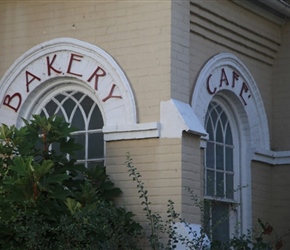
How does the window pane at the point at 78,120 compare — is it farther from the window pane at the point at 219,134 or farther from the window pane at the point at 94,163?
the window pane at the point at 219,134

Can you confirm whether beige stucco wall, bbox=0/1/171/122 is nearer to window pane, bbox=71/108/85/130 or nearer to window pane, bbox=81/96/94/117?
window pane, bbox=81/96/94/117

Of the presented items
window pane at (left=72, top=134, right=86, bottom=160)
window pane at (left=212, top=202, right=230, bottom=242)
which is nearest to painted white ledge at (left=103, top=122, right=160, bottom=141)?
window pane at (left=72, top=134, right=86, bottom=160)

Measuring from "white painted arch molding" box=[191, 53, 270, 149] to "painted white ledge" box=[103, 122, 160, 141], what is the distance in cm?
96

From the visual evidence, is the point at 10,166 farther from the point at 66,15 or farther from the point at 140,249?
the point at 66,15

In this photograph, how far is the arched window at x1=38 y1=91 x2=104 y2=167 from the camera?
42.2 feet

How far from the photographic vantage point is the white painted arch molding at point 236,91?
13078 mm

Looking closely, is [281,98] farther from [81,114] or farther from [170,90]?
[81,114]

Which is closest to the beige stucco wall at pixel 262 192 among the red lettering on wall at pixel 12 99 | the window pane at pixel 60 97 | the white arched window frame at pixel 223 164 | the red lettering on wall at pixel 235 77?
the white arched window frame at pixel 223 164

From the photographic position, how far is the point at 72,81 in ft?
42.8

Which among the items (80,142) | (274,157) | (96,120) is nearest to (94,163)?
(80,142)

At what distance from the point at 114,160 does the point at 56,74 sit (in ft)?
5.35

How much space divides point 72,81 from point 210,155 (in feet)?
7.94

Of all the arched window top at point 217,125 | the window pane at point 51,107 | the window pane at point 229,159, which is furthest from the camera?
the window pane at point 229,159

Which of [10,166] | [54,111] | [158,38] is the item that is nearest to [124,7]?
[158,38]
